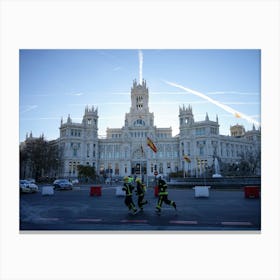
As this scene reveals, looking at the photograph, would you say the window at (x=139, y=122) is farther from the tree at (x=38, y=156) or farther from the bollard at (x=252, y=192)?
the bollard at (x=252, y=192)

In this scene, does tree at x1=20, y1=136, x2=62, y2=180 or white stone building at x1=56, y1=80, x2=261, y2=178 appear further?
white stone building at x1=56, y1=80, x2=261, y2=178

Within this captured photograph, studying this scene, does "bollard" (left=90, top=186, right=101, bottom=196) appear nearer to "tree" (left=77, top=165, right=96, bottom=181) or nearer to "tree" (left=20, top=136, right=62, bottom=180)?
"tree" (left=77, top=165, right=96, bottom=181)

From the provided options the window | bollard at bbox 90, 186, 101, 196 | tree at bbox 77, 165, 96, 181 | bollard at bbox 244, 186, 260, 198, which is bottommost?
tree at bbox 77, 165, 96, 181

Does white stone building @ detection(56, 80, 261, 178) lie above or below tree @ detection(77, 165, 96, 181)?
above

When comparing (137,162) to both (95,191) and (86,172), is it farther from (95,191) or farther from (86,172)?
(95,191)

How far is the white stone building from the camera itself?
239 feet

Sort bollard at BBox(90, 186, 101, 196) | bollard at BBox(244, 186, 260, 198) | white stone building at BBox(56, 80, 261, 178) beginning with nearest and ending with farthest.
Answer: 1. bollard at BBox(244, 186, 260, 198)
2. bollard at BBox(90, 186, 101, 196)
3. white stone building at BBox(56, 80, 261, 178)

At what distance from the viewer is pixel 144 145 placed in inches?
3066

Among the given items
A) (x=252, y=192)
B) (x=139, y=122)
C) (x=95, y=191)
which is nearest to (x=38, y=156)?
(x=139, y=122)

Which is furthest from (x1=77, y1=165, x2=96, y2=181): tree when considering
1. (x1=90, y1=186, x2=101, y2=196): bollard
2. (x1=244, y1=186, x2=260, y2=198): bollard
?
(x1=244, y1=186, x2=260, y2=198): bollard

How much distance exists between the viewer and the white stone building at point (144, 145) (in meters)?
72.8

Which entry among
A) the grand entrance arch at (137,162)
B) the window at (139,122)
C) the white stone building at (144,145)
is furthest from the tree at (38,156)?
the window at (139,122)
